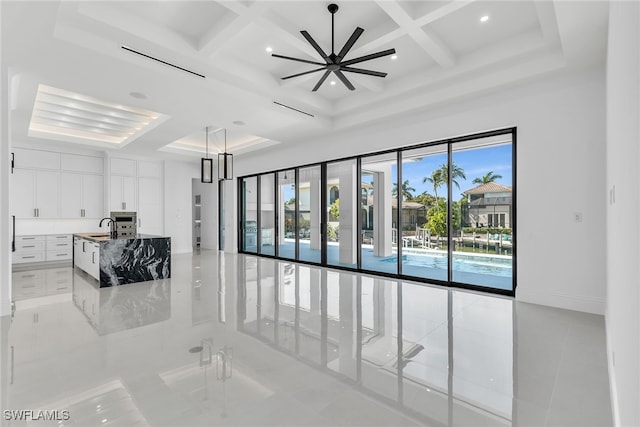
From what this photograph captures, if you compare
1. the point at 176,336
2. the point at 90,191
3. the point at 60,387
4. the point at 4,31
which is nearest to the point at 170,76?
the point at 4,31

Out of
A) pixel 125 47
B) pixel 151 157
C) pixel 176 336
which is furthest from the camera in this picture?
pixel 151 157

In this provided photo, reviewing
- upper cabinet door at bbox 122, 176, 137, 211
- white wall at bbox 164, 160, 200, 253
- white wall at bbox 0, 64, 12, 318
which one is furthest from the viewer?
white wall at bbox 164, 160, 200, 253

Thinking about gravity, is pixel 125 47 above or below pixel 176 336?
above

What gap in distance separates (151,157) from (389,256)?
7.56 meters

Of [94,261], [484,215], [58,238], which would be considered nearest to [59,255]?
[58,238]

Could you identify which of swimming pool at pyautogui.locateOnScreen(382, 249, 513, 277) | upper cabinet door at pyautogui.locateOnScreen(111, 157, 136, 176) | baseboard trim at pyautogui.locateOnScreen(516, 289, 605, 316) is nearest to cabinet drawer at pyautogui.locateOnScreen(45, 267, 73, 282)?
upper cabinet door at pyautogui.locateOnScreen(111, 157, 136, 176)

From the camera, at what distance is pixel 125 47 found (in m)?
3.88

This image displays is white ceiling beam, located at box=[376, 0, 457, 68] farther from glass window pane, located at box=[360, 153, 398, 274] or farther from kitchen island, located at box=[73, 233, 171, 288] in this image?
kitchen island, located at box=[73, 233, 171, 288]

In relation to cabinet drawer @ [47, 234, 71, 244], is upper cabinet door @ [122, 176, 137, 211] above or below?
above

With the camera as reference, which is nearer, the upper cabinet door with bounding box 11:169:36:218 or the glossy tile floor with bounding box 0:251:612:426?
the glossy tile floor with bounding box 0:251:612:426

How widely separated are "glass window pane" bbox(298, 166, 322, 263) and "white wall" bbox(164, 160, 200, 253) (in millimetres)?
4332

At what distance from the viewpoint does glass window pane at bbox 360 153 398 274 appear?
7.26m

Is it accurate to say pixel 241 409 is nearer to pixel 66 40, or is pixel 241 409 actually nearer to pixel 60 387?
pixel 60 387

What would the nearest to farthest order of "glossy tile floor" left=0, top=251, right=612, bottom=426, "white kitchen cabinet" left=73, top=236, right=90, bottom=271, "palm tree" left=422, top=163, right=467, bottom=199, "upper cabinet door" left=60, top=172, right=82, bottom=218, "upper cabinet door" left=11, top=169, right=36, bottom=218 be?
"glossy tile floor" left=0, top=251, right=612, bottom=426 → "palm tree" left=422, top=163, right=467, bottom=199 → "white kitchen cabinet" left=73, top=236, right=90, bottom=271 → "upper cabinet door" left=11, top=169, right=36, bottom=218 → "upper cabinet door" left=60, top=172, right=82, bottom=218
